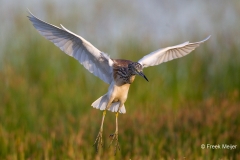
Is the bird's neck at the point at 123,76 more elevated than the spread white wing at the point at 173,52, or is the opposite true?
the spread white wing at the point at 173,52

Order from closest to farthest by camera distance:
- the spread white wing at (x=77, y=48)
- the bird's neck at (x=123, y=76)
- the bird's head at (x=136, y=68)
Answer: the bird's head at (x=136, y=68) < the bird's neck at (x=123, y=76) < the spread white wing at (x=77, y=48)

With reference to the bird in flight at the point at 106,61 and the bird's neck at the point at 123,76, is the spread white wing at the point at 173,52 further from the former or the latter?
the bird's neck at the point at 123,76

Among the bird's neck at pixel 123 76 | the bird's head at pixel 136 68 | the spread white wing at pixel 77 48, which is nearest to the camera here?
the bird's head at pixel 136 68

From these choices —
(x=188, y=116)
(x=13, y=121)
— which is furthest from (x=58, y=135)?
(x=188, y=116)

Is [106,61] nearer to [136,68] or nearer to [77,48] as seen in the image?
[77,48]

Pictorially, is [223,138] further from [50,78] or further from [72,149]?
[50,78]

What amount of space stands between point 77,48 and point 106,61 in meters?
0.27

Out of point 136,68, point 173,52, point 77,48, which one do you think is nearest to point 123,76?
point 136,68

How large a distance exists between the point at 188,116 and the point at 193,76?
6.70ft

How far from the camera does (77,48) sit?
354 cm

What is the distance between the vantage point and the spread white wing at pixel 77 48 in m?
3.40

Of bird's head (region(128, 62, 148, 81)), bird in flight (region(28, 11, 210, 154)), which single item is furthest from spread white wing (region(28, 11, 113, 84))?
bird's head (region(128, 62, 148, 81))

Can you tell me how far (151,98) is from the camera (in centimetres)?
751

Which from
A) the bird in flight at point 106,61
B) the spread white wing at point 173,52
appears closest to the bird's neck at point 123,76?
the bird in flight at point 106,61
